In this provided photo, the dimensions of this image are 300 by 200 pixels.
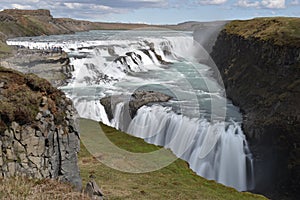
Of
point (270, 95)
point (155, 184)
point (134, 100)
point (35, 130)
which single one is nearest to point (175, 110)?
point (134, 100)

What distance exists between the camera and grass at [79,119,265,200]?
66.5 ft

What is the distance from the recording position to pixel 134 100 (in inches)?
1731

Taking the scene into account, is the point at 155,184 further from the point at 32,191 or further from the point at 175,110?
the point at 175,110

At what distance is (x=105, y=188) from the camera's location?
2033cm

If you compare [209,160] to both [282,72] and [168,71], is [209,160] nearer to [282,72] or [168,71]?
[282,72]

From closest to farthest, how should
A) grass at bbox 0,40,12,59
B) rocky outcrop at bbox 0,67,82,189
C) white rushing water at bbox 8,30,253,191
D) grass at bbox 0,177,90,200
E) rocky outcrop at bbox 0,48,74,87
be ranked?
grass at bbox 0,177,90,200, rocky outcrop at bbox 0,67,82,189, white rushing water at bbox 8,30,253,191, rocky outcrop at bbox 0,48,74,87, grass at bbox 0,40,12,59

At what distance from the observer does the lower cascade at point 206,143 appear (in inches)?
1259

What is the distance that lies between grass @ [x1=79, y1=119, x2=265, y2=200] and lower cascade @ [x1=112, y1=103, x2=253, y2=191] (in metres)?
4.38

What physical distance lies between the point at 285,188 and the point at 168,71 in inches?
1712

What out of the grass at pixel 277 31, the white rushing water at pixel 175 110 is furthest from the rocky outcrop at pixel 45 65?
the grass at pixel 277 31

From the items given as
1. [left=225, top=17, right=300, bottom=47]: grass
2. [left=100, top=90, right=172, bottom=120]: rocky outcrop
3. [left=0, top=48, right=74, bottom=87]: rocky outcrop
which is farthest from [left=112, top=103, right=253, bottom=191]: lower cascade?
[left=0, top=48, right=74, bottom=87]: rocky outcrop

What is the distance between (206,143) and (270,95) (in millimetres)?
11683

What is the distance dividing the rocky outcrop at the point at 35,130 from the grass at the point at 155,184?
153 inches

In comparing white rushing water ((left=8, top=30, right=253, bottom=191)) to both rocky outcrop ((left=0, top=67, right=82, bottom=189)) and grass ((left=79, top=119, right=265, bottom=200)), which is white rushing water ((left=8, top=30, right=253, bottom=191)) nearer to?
grass ((left=79, top=119, right=265, bottom=200))
